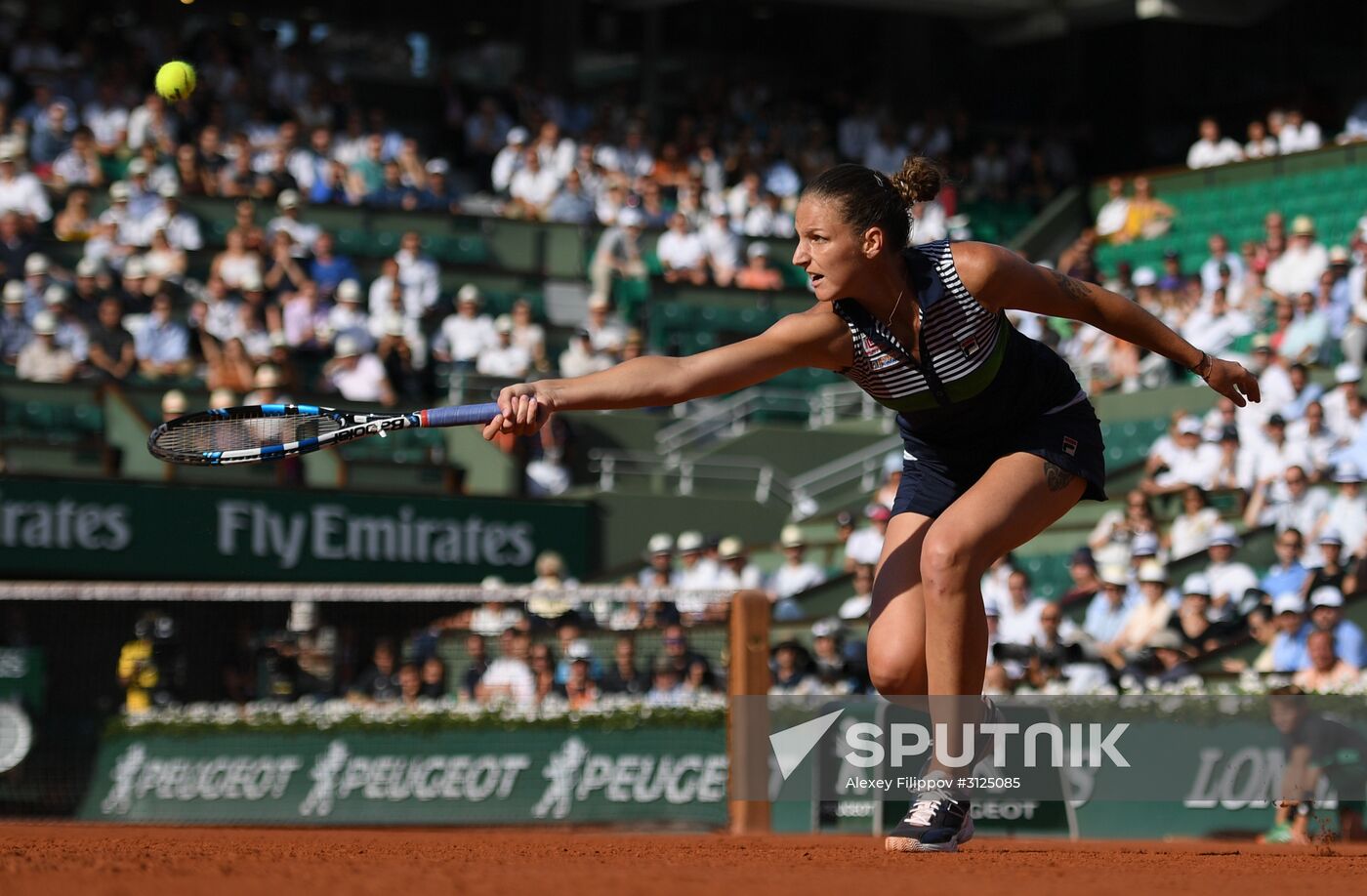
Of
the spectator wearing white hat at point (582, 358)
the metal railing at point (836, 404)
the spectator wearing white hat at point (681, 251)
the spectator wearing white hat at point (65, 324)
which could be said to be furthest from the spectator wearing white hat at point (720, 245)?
the spectator wearing white hat at point (65, 324)

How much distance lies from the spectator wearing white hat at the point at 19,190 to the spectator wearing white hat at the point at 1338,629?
40.0 ft

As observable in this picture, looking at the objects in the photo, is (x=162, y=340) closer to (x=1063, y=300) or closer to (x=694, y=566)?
(x=694, y=566)

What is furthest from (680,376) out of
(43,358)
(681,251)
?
(681,251)

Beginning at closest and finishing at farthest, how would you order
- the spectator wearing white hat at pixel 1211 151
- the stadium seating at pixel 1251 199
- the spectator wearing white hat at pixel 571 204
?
1. the stadium seating at pixel 1251 199
2. the spectator wearing white hat at pixel 571 204
3. the spectator wearing white hat at pixel 1211 151

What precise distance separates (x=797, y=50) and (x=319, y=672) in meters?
16.7

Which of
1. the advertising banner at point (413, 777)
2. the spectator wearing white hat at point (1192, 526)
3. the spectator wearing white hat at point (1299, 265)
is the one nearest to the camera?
the advertising banner at point (413, 777)

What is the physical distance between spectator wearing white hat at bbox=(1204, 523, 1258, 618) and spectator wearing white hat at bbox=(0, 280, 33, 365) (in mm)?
9991

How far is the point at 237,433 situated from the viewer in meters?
7.26

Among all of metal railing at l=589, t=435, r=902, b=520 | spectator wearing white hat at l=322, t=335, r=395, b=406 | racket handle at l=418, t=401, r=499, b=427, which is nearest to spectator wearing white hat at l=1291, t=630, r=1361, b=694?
metal railing at l=589, t=435, r=902, b=520

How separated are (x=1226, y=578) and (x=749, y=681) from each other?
400 centimetres

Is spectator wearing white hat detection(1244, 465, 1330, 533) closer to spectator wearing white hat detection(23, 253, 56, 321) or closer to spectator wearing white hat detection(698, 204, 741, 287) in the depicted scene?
spectator wearing white hat detection(698, 204, 741, 287)

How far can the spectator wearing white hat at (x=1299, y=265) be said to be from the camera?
18688 millimetres

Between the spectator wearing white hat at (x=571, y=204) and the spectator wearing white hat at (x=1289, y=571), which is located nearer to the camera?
the spectator wearing white hat at (x=1289, y=571)

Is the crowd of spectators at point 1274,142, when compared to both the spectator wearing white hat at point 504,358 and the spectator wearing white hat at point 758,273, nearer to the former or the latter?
the spectator wearing white hat at point 758,273
